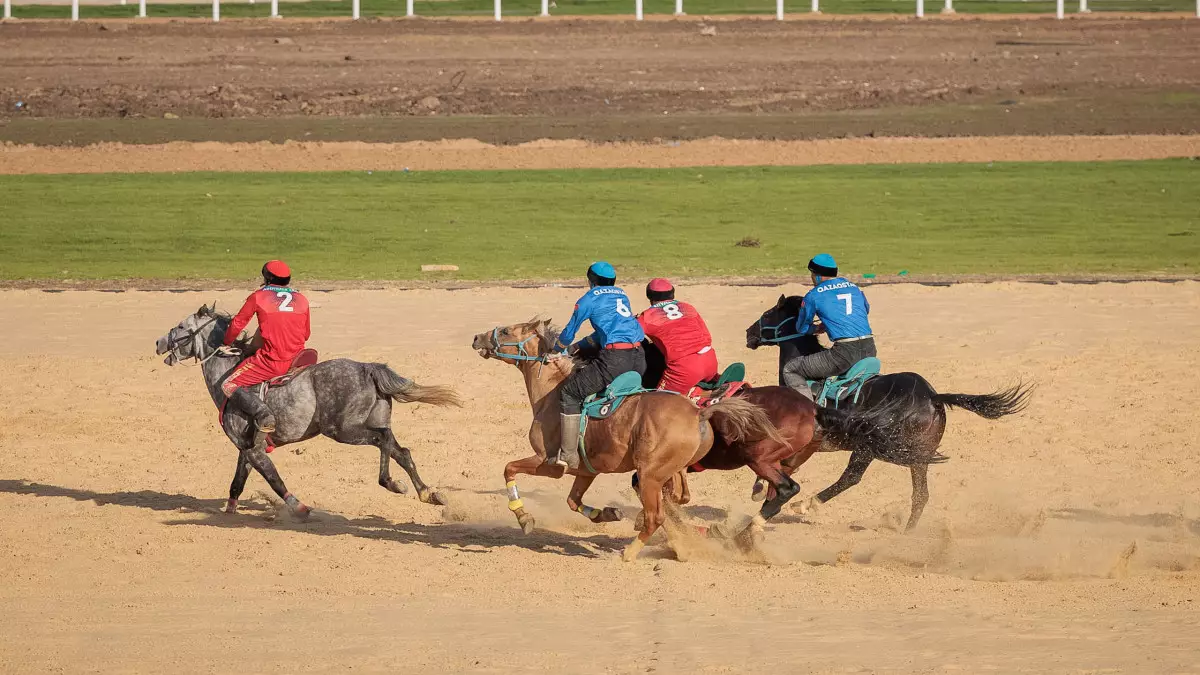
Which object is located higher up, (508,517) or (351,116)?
(351,116)

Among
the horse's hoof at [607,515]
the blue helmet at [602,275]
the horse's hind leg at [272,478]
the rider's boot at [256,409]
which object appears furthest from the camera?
the horse's hind leg at [272,478]

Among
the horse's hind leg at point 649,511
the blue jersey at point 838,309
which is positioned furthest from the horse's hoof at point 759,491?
the horse's hind leg at point 649,511

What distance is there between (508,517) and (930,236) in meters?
15.5

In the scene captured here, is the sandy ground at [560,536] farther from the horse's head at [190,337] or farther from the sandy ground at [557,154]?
the sandy ground at [557,154]

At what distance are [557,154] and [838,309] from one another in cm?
2012

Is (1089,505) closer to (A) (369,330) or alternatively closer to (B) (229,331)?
(B) (229,331)

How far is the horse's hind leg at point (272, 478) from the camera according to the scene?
13344 millimetres

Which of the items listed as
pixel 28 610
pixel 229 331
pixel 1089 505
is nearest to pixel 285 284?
pixel 229 331

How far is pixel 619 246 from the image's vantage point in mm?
26719

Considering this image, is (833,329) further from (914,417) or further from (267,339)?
(267,339)

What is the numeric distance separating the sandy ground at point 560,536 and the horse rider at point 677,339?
4.65 ft

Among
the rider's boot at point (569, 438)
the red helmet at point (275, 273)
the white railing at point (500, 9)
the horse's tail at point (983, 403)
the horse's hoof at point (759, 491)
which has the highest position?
the white railing at point (500, 9)

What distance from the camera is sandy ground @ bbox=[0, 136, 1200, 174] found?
32.2 m

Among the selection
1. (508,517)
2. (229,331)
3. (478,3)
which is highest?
(478,3)
